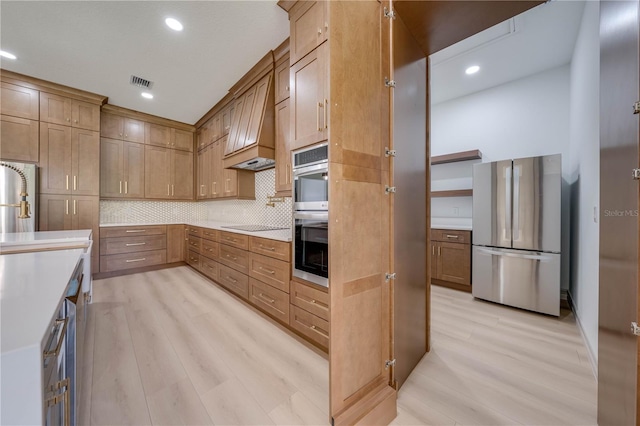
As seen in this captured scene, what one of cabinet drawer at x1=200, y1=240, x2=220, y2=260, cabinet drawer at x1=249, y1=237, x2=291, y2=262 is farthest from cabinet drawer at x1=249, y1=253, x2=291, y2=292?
cabinet drawer at x1=200, y1=240, x2=220, y2=260

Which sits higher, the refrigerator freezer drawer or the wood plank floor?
the refrigerator freezer drawer

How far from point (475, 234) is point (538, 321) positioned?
1045mm

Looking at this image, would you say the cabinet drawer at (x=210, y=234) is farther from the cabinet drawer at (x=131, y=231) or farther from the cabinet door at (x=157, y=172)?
the cabinet door at (x=157, y=172)

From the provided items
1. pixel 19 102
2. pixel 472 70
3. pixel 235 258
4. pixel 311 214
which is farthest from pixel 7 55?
pixel 472 70

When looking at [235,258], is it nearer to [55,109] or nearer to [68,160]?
[68,160]

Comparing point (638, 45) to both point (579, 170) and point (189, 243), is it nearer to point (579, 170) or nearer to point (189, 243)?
point (579, 170)

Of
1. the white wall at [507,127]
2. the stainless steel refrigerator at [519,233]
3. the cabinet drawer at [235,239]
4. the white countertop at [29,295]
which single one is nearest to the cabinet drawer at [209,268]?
the cabinet drawer at [235,239]

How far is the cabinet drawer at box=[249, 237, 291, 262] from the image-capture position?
2.22m

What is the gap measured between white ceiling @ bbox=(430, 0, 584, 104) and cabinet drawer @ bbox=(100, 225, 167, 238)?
492 cm

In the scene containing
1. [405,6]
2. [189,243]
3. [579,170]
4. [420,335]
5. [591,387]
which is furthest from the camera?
[189,243]

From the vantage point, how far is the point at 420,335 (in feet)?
5.84

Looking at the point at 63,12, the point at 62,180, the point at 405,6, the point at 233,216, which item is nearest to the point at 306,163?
the point at 405,6

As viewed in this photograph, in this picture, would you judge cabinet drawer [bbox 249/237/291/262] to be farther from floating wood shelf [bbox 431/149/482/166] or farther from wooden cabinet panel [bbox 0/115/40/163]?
wooden cabinet panel [bbox 0/115/40/163]

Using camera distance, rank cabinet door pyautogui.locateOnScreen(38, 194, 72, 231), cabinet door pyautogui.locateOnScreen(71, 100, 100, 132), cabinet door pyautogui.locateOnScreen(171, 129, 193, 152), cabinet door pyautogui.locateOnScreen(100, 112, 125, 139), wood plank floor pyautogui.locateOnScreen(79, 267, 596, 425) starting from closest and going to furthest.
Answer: wood plank floor pyautogui.locateOnScreen(79, 267, 596, 425) < cabinet door pyautogui.locateOnScreen(38, 194, 72, 231) < cabinet door pyautogui.locateOnScreen(71, 100, 100, 132) < cabinet door pyautogui.locateOnScreen(100, 112, 125, 139) < cabinet door pyautogui.locateOnScreen(171, 129, 193, 152)
